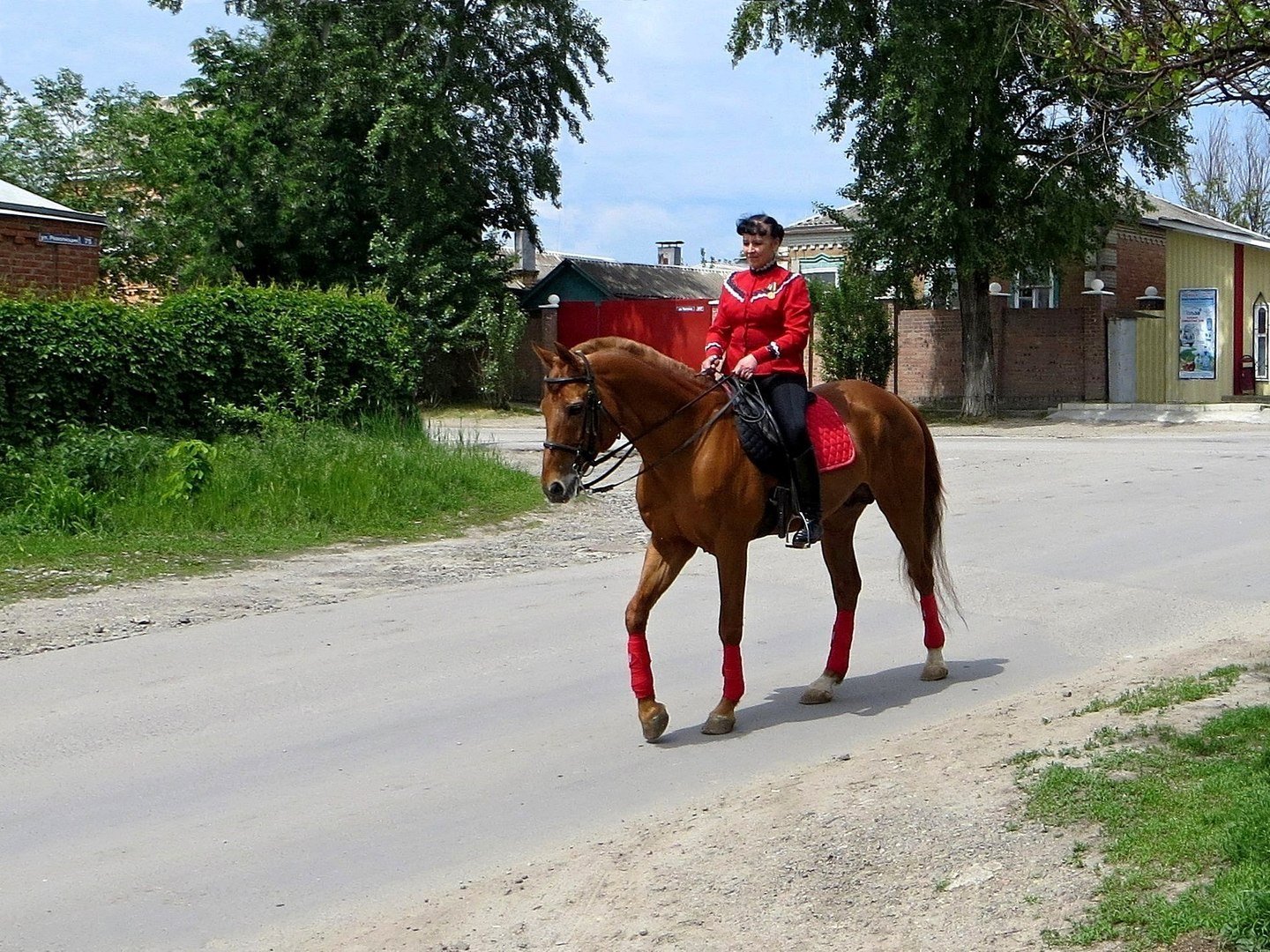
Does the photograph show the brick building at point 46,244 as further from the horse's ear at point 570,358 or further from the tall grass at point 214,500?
the horse's ear at point 570,358

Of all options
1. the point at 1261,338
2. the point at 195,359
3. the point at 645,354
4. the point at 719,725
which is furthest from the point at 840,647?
the point at 1261,338

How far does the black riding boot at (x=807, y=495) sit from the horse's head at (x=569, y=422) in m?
1.15

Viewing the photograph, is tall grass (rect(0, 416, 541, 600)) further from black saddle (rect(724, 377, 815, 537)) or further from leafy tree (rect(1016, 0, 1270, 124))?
leafy tree (rect(1016, 0, 1270, 124))

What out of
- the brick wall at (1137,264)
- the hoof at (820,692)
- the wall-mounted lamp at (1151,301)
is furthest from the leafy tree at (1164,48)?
the brick wall at (1137,264)

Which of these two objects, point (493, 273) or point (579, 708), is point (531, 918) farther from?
point (493, 273)

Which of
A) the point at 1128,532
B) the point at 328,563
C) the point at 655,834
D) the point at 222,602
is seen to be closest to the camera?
the point at 655,834

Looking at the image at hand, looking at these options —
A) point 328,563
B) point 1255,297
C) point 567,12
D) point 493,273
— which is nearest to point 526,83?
point 567,12

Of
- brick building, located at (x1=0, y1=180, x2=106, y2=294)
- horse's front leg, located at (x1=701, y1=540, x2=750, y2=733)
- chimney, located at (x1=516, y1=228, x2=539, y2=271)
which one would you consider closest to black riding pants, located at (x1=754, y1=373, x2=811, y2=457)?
horse's front leg, located at (x1=701, y1=540, x2=750, y2=733)

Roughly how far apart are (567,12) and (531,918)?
116 ft

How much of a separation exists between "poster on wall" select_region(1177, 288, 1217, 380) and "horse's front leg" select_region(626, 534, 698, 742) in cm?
3085

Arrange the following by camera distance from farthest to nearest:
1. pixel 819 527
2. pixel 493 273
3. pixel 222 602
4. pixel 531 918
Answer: pixel 493 273
pixel 222 602
pixel 819 527
pixel 531 918

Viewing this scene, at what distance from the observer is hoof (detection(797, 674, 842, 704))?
787cm

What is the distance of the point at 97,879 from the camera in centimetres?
535

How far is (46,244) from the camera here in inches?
799
